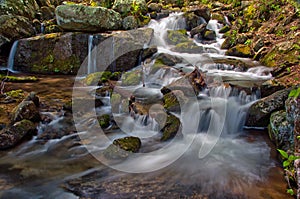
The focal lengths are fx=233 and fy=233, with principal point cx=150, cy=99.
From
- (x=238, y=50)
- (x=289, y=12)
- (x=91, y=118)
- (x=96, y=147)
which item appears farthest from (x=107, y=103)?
(x=289, y=12)

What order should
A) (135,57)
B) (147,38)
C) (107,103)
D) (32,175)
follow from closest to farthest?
(32,175) → (107,103) → (135,57) → (147,38)

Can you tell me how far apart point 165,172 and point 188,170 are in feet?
1.45

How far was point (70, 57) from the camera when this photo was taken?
10789 millimetres

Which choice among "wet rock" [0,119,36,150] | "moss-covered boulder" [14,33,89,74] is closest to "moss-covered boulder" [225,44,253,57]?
"moss-covered boulder" [14,33,89,74]

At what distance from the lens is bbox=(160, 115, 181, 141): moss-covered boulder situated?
5.34 metres

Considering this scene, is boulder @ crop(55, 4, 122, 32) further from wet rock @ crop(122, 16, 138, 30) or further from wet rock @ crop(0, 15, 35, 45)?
wet rock @ crop(0, 15, 35, 45)

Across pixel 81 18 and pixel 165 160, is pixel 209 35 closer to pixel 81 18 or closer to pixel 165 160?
pixel 81 18

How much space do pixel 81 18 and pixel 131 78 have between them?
441 centimetres

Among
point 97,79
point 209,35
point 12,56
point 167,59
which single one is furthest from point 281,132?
point 12,56

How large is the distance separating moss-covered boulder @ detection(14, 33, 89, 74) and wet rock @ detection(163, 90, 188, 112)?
5785 mm

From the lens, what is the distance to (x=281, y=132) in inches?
180

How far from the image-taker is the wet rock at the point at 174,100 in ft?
20.3

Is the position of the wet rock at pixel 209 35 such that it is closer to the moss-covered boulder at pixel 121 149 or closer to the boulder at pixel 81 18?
the boulder at pixel 81 18

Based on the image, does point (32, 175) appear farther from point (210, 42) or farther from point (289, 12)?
point (289, 12)
